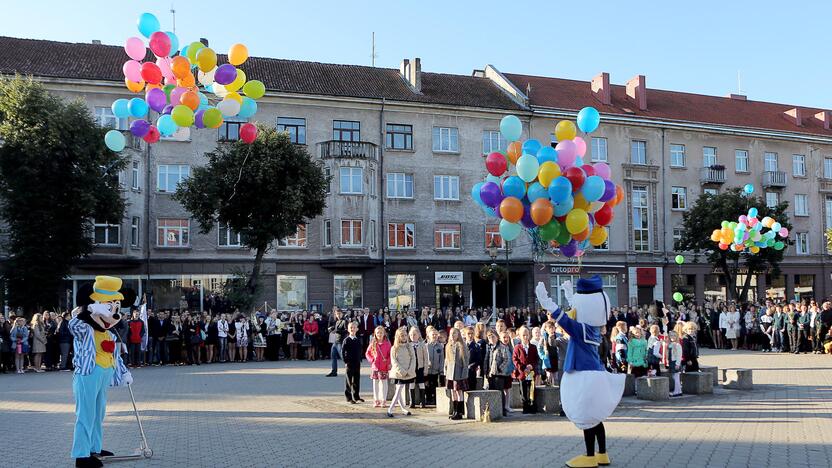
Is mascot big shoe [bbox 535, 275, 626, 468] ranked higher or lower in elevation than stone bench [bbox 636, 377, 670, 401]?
higher

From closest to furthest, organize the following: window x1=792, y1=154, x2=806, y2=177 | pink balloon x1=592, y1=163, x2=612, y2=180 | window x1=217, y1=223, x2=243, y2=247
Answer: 1. pink balloon x1=592, y1=163, x2=612, y2=180
2. window x1=217, y1=223, x2=243, y2=247
3. window x1=792, y1=154, x2=806, y2=177

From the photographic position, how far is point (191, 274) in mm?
39688

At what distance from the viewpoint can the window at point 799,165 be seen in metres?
53.2

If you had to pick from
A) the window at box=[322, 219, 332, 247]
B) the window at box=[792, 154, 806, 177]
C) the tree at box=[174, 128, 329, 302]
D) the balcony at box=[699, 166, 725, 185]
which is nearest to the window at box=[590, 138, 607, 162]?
the balcony at box=[699, 166, 725, 185]

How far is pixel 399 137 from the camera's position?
43.8 m

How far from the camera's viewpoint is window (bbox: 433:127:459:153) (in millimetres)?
44312

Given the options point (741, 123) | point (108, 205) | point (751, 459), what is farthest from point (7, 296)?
point (741, 123)

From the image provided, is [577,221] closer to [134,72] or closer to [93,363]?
[93,363]

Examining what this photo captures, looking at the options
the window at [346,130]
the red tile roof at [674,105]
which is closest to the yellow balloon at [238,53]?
the window at [346,130]

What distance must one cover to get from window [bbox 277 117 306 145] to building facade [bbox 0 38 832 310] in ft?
0.26

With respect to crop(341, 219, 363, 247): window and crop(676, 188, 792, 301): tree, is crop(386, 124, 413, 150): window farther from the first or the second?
crop(676, 188, 792, 301): tree

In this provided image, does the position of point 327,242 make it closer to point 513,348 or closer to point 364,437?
point 513,348

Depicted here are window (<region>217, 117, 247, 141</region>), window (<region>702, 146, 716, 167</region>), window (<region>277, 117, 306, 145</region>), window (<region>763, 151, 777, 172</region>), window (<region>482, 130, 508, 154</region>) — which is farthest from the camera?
window (<region>763, 151, 777, 172</region>)

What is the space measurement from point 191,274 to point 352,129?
12.1 meters
